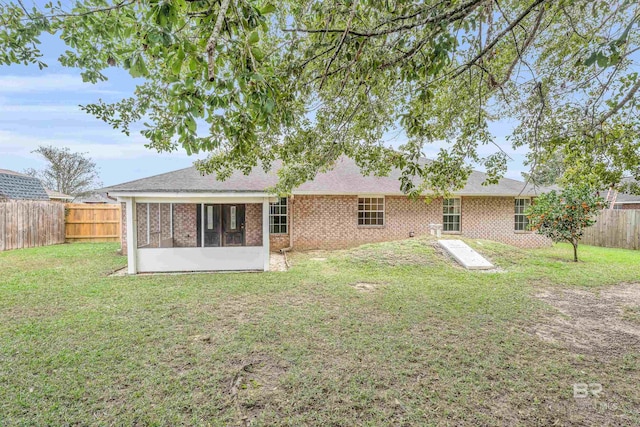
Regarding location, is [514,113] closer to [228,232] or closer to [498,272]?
[498,272]

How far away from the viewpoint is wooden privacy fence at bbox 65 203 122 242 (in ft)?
51.8

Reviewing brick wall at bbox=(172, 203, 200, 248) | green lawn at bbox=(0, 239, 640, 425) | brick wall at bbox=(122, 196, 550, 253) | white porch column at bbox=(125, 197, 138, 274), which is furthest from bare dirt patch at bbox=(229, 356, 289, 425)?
brick wall at bbox=(122, 196, 550, 253)

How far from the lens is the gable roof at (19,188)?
617 inches

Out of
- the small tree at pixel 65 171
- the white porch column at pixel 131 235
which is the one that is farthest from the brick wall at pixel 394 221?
the small tree at pixel 65 171

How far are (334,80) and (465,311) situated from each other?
14.9ft

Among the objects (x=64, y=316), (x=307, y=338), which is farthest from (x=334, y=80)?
(x=64, y=316)

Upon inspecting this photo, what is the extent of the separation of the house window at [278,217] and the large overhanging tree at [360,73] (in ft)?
18.1

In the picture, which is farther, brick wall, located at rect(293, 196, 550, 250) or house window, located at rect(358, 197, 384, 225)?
house window, located at rect(358, 197, 384, 225)

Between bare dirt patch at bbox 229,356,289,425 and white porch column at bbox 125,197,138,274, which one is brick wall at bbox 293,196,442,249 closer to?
white porch column at bbox 125,197,138,274

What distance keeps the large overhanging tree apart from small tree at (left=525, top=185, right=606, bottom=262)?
3.99 meters

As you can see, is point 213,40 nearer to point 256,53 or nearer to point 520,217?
point 256,53

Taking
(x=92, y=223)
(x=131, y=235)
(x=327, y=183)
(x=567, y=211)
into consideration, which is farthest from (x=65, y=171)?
(x=567, y=211)

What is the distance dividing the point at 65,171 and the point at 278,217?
31642 millimetres

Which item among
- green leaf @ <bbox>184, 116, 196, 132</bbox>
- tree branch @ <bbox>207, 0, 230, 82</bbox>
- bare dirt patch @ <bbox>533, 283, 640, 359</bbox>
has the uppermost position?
tree branch @ <bbox>207, 0, 230, 82</bbox>
